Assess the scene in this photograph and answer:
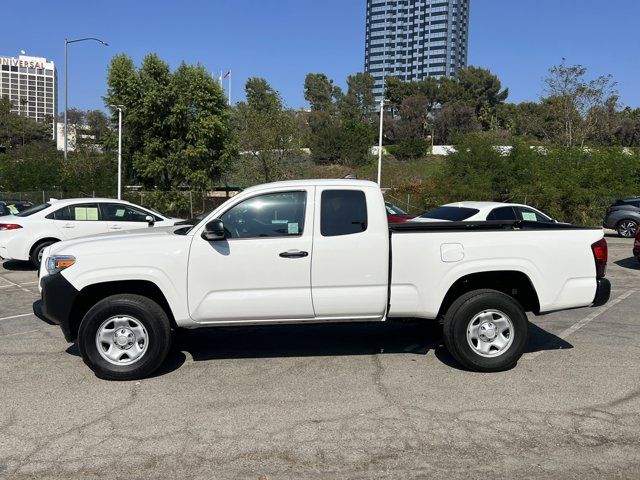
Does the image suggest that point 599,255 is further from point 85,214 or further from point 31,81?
point 31,81

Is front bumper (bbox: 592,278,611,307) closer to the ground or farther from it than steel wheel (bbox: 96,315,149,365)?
farther from it

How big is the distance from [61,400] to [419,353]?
11.9 ft

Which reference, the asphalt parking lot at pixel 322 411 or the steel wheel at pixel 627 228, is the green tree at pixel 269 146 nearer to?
the steel wheel at pixel 627 228

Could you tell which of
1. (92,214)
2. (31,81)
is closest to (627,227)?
(92,214)

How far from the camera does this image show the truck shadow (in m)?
6.41

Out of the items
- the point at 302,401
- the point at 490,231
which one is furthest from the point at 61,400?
the point at 490,231

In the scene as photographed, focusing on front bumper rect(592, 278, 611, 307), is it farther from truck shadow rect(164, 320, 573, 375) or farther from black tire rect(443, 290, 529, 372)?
truck shadow rect(164, 320, 573, 375)

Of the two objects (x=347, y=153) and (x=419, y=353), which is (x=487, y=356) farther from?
(x=347, y=153)

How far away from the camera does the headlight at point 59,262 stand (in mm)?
5406

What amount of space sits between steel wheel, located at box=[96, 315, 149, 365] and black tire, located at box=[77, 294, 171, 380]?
34 mm

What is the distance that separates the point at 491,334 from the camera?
5.76m

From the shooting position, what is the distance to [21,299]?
9453mm

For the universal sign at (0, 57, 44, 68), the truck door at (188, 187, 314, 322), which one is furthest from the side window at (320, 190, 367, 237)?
the universal sign at (0, 57, 44, 68)

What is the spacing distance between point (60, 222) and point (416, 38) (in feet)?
582
